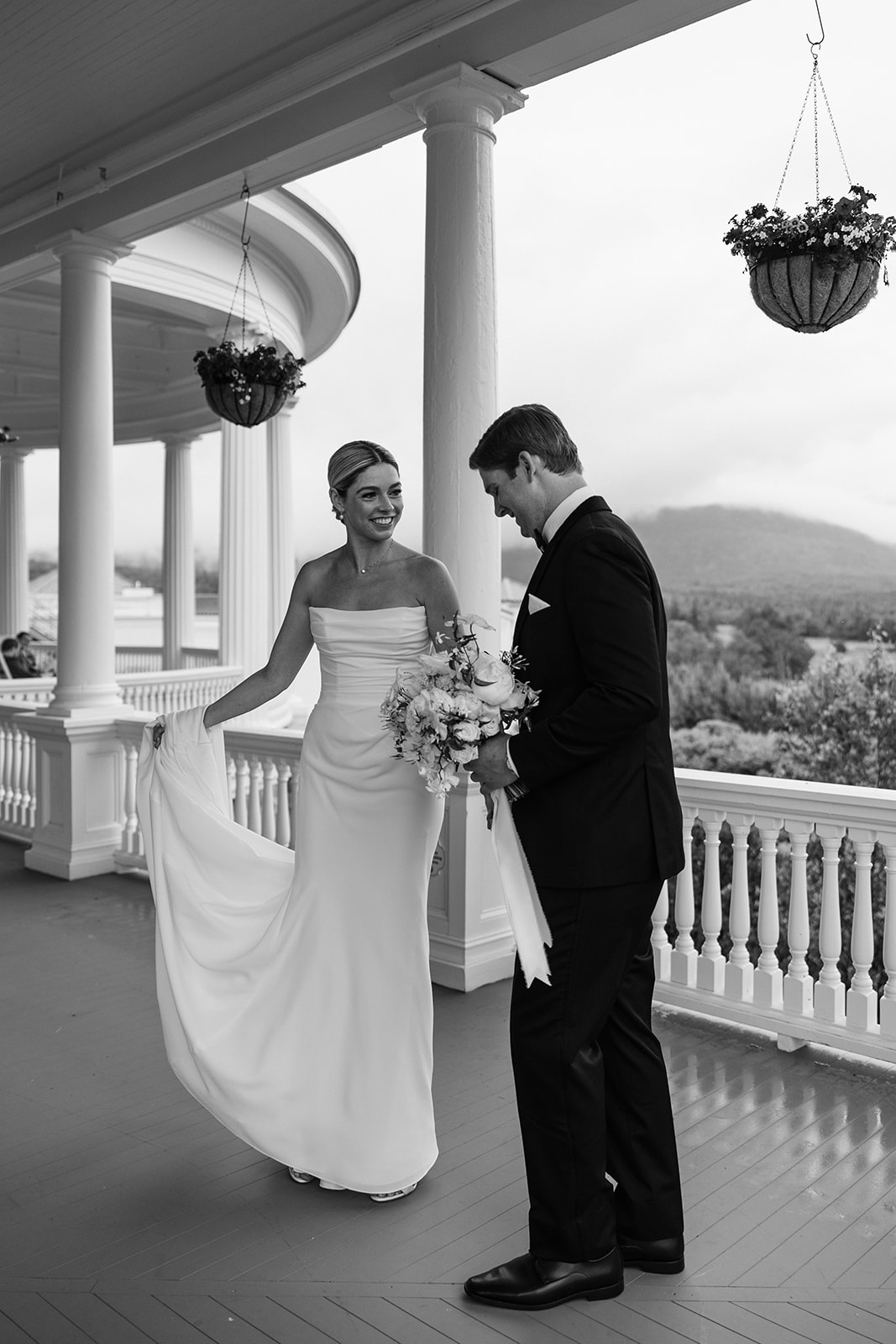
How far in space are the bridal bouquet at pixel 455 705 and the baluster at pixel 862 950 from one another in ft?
6.65

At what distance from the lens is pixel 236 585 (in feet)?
38.1

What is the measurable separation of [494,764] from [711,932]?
7.96 ft

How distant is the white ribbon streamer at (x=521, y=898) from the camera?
2.55 metres

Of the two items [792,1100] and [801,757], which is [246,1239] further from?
[801,757]

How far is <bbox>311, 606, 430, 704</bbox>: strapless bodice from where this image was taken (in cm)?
334

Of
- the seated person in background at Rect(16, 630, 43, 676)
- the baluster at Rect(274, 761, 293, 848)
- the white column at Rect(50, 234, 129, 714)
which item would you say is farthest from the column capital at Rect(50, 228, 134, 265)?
the seated person in background at Rect(16, 630, 43, 676)

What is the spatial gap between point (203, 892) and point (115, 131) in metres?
4.70

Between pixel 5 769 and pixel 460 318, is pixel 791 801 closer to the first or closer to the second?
pixel 460 318

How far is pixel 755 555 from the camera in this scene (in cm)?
3153

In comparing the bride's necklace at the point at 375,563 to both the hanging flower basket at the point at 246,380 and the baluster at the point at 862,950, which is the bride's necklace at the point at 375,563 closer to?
the baluster at the point at 862,950

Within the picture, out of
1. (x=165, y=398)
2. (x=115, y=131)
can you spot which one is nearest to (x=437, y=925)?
(x=115, y=131)

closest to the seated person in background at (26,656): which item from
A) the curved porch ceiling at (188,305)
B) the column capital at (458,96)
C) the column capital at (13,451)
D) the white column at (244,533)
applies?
the curved porch ceiling at (188,305)

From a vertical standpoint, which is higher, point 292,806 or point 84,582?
point 84,582

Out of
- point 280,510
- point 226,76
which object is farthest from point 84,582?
point 280,510
